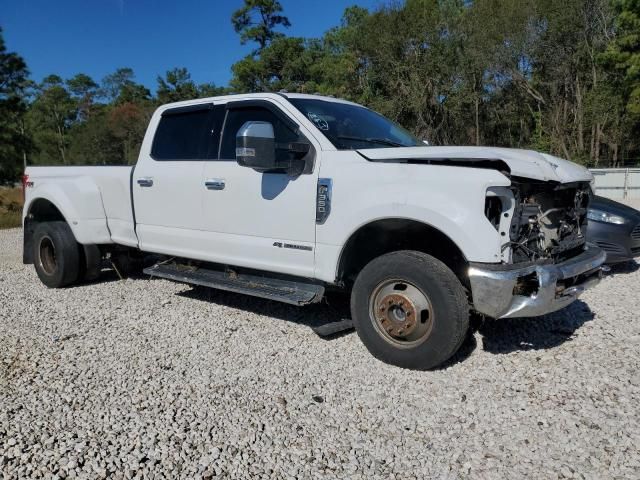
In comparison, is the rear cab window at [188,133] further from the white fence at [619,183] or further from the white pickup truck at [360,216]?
the white fence at [619,183]

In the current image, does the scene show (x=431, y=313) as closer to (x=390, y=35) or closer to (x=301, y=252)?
(x=301, y=252)

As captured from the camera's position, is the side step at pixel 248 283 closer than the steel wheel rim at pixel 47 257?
Yes

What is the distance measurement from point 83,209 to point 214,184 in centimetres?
213

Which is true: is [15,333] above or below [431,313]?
below

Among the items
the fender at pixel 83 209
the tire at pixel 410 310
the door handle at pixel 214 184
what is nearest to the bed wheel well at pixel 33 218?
the fender at pixel 83 209

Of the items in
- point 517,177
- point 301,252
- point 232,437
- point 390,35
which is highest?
point 390,35

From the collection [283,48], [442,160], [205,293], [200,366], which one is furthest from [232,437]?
[283,48]

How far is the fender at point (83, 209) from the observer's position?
5914mm

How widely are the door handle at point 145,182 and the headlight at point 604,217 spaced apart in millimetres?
5168

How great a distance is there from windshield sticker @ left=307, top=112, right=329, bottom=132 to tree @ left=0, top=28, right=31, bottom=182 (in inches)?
1177

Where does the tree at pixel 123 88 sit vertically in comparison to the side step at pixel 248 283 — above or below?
above

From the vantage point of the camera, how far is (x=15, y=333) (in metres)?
4.68

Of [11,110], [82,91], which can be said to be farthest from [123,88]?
[11,110]

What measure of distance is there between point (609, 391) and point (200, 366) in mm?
2858
